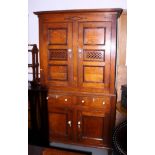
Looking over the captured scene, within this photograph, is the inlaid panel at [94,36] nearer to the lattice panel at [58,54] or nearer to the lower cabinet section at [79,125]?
the lattice panel at [58,54]

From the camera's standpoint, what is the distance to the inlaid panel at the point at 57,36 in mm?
2436

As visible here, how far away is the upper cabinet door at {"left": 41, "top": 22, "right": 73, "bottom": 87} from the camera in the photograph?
8.00ft

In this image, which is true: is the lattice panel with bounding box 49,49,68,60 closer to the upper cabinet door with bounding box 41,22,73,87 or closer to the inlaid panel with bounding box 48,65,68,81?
the upper cabinet door with bounding box 41,22,73,87

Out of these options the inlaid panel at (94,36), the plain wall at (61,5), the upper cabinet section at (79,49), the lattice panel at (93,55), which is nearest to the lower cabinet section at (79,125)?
the upper cabinet section at (79,49)

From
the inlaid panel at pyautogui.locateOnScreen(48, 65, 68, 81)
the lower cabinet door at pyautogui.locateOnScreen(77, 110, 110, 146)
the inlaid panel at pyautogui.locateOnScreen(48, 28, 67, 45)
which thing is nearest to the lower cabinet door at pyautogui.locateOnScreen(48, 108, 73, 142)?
the lower cabinet door at pyautogui.locateOnScreen(77, 110, 110, 146)

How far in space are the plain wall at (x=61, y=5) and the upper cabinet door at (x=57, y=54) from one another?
493 millimetres

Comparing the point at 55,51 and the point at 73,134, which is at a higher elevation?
the point at 55,51

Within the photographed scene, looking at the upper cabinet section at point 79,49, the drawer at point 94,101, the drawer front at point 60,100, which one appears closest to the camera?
the upper cabinet section at point 79,49
